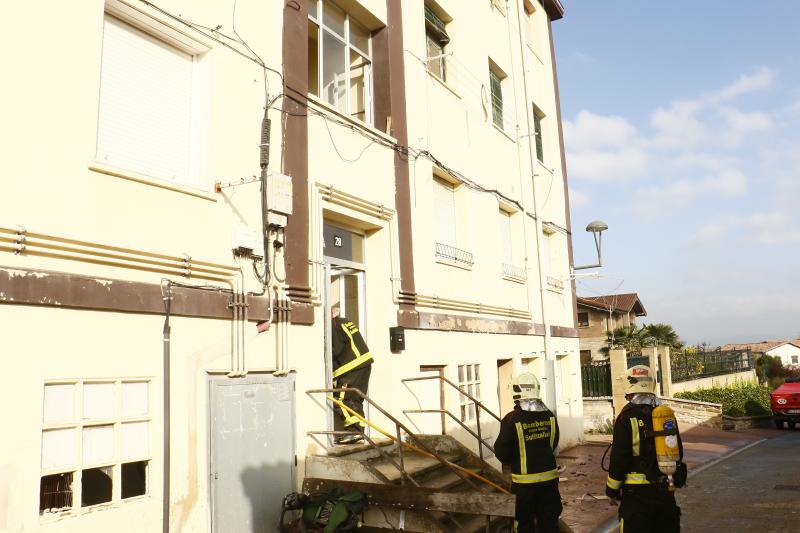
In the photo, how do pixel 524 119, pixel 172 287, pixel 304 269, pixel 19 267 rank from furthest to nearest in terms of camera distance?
pixel 524 119 → pixel 304 269 → pixel 172 287 → pixel 19 267

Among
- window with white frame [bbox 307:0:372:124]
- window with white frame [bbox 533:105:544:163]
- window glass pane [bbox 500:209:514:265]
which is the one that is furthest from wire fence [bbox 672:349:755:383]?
window with white frame [bbox 307:0:372:124]

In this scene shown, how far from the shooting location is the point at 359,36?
408 inches

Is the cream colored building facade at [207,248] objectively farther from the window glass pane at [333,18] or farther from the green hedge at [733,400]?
the green hedge at [733,400]

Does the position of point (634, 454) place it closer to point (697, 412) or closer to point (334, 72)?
point (334, 72)

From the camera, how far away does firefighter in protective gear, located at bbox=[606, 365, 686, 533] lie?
5.52 m

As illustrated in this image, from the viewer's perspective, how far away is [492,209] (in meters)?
13.2

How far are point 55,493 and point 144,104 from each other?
3500 millimetres

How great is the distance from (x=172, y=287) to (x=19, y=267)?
1.38 meters

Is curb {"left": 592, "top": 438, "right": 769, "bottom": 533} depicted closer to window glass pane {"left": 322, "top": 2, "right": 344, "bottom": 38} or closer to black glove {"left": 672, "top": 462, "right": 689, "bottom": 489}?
black glove {"left": 672, "top": 462, "right": 689, "bottom": 489}

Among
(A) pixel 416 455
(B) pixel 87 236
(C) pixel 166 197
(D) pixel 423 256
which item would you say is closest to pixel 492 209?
(D) pixel 423 256

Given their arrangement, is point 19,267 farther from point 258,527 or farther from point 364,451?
point 364,451

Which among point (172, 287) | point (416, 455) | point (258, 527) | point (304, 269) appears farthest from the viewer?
point (416, 455)

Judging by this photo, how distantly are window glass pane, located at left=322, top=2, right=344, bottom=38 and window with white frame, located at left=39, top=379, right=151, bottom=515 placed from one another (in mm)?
5829

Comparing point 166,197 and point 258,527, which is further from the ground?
point 166,197
